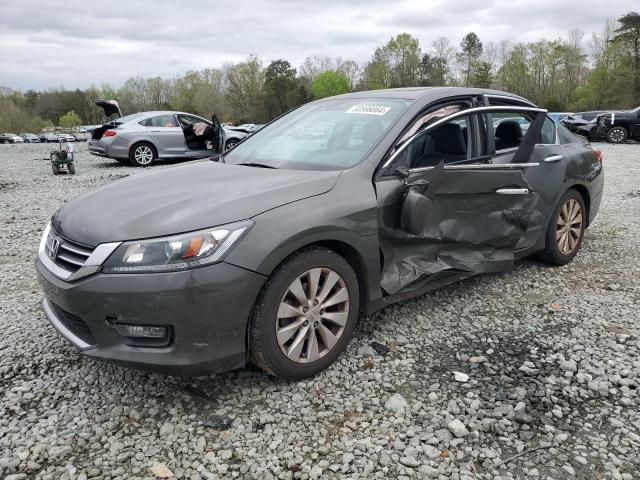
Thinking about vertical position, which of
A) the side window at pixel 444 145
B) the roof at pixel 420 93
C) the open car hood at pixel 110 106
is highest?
the open car hood at pixel 110 106

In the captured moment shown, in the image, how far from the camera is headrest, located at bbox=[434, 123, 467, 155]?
3811 millimetres

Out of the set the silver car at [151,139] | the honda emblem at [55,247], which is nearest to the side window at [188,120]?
the silver car at [151,139]

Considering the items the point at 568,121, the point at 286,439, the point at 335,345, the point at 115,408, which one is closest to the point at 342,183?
the point at 335,345

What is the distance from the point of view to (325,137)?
146 inches

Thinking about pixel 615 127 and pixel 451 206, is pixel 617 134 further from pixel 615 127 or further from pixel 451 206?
pixel 451 206

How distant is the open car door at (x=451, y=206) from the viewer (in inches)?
130

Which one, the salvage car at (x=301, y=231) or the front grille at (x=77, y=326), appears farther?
the front grille at (x=77, y=326)

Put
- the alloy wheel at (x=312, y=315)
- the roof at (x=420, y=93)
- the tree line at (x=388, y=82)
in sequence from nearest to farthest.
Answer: the alloy wheel at (x=312, y=315), the roof at (x=420, y=93), the tree line at (x=388, y=82)

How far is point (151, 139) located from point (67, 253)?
11.7m

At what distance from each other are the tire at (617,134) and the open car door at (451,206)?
68.5 ft

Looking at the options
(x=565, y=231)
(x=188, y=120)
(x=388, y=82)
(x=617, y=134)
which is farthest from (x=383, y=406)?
(x=388, y=82)

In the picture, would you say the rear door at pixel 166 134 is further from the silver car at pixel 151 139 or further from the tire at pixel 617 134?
the tire at pixel 617 134

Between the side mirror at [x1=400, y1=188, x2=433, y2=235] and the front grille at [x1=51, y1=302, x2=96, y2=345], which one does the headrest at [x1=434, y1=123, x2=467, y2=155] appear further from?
the front grille at [x1=51, y1=302, x2=96, y2=345]

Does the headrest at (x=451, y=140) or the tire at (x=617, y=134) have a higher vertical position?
the headrest at (x=451, y=140)
